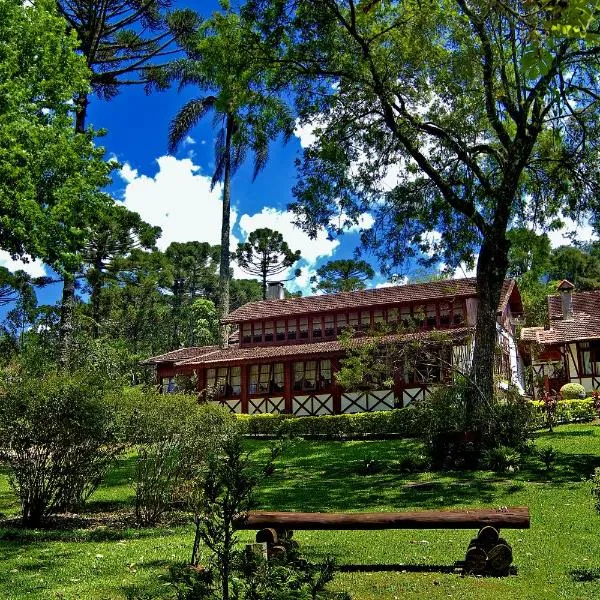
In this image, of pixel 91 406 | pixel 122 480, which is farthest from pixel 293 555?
pixel 122 480

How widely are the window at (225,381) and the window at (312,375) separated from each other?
3448 millimetres

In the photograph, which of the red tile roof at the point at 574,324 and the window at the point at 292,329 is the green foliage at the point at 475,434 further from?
the window at the point at 292,329

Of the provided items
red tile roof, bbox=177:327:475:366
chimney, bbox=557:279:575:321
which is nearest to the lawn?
red tile roof, bbox=177:327:475:366

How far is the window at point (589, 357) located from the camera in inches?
1267

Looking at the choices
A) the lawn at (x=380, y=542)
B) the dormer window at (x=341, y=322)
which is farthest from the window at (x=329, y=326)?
the lawn at (x=380, y=542)

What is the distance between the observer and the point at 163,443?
10.3 metres

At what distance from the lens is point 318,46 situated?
17.0 meters

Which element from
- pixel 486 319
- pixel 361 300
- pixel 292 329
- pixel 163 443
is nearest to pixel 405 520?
pixel 163 443

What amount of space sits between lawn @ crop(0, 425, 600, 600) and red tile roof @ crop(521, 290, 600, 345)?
54.9 ft

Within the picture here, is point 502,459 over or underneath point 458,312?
underneath

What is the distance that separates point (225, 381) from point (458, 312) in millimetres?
12606

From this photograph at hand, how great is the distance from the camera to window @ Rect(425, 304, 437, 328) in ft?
107

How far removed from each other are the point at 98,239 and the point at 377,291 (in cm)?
1560

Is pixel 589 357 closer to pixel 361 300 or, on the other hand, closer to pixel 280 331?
pixel 361 300
